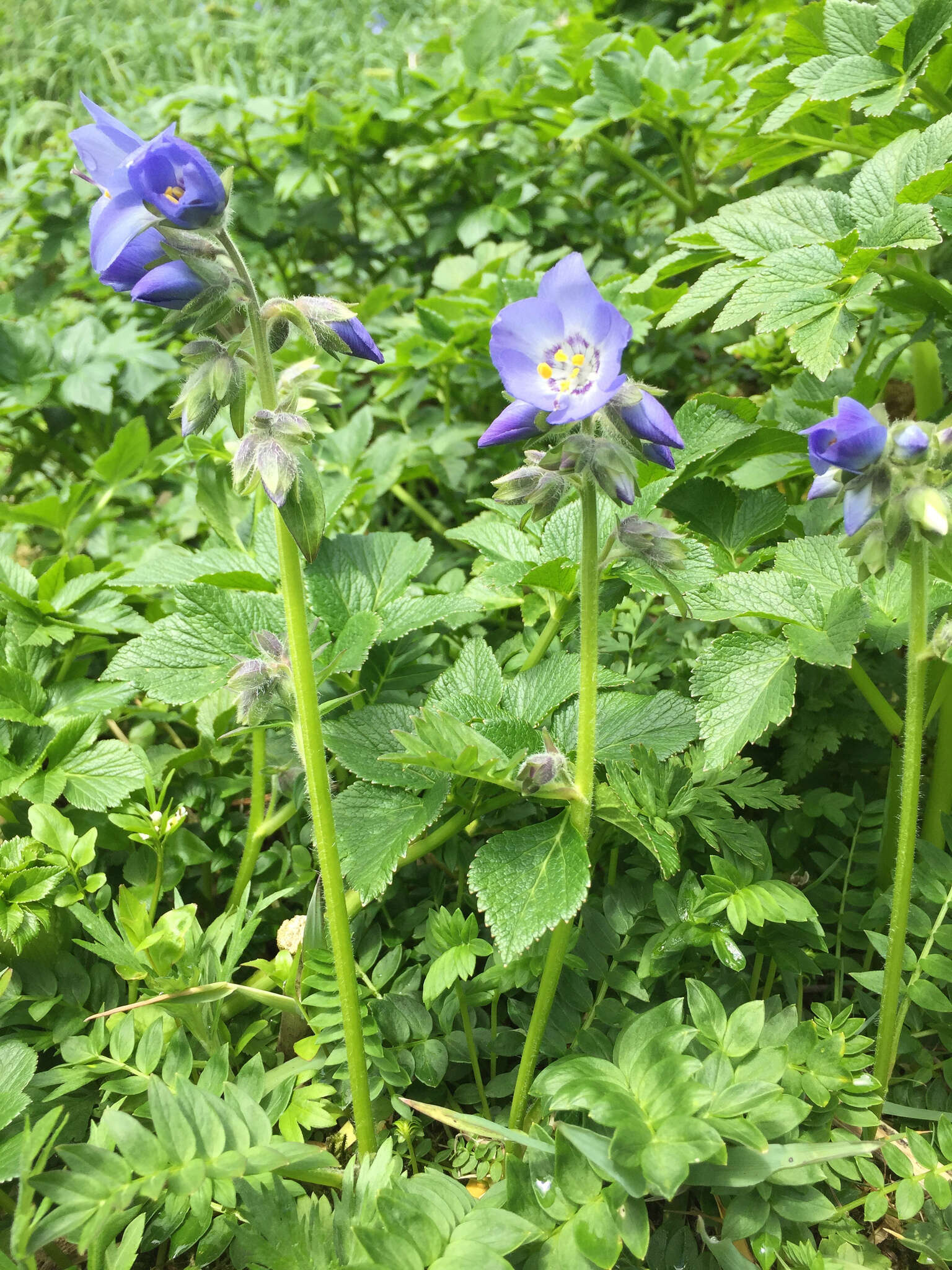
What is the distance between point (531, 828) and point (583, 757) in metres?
0.15

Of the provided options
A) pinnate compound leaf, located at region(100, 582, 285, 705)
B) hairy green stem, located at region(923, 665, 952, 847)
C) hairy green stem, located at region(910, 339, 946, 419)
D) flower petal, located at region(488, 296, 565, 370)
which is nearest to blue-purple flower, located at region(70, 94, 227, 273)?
flower petal, located at region(488, 296, 565, 370)

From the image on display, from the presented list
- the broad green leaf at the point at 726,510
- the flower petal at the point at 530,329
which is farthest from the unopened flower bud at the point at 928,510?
the broad green leaf at the point at 726,510

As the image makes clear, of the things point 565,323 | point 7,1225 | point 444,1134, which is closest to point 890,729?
point 565,323

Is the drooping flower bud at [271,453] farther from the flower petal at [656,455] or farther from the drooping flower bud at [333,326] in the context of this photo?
the flower petal at [656,455]

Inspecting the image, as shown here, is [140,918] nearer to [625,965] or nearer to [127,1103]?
[127,1103]

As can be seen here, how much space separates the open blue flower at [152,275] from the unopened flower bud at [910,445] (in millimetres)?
973

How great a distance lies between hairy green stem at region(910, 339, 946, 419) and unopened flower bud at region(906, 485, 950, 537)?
1.07 metres

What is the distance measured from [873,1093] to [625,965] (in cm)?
46

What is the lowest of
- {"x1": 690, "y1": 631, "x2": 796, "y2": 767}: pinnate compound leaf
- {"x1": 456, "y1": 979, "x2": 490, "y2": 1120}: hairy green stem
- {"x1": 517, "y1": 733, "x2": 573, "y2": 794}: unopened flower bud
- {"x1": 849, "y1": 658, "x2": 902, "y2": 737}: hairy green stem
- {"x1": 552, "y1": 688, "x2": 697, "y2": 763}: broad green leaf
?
{"x1": 456, "y1": 979, "x2": 490, "y2": 1120}: hairy green stem

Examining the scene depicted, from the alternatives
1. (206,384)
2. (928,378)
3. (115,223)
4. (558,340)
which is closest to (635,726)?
(558,340)

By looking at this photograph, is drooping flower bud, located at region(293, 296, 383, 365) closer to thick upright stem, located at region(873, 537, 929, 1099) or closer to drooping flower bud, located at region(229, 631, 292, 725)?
drooping flower bud, located at region(229, 631, 292, 725)

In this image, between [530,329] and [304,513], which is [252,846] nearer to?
[304,513]

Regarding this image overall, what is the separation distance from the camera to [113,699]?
6.68 ft

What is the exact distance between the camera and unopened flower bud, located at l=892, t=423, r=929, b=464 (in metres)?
1.26
